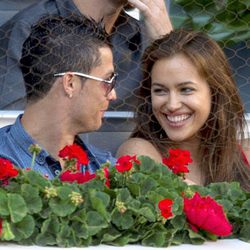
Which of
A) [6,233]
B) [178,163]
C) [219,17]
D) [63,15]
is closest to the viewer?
[6,233]

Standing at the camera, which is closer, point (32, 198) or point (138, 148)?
point (32, 198)

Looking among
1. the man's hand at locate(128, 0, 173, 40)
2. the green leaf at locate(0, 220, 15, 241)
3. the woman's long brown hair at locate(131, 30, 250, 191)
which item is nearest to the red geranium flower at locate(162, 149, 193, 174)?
the green leaf at locate(0, 220, 15, 241)

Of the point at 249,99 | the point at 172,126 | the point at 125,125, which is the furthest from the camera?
the point at 249,99

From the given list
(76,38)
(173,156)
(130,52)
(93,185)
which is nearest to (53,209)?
(93,185)

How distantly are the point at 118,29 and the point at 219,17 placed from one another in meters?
0.33

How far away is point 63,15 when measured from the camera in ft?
8.86

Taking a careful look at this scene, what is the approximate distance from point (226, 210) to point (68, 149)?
35 centimetres

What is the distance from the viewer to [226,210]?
1877 millimetres

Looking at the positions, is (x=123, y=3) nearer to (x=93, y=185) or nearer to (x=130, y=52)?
(x=130, y=52)

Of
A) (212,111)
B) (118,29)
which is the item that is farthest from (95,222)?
(118,29)

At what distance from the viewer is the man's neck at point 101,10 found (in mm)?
2703

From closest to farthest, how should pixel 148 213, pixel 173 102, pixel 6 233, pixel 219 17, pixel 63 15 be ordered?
pixel 6 233
pixel 148 213
pixel 173 102
pixel 63 15
pixel 219 17

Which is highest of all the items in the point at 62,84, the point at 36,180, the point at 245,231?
the point at 62,84

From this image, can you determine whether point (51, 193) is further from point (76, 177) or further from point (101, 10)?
point (101, 10)
